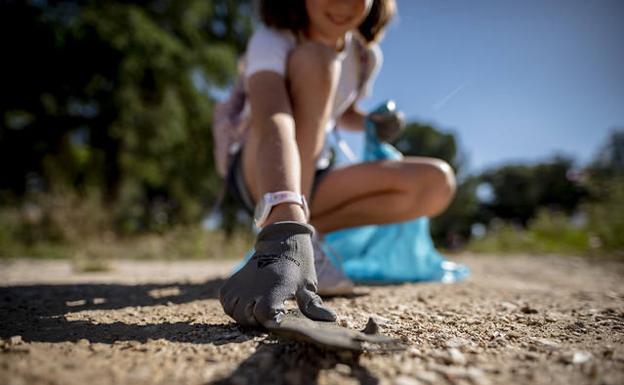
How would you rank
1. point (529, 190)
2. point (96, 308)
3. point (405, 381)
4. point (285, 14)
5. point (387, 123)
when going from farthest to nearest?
1. point (529, 190)
2. point (387, 123)
3. point (285, 14)
4. point (96, 308)
5. point (405, 381)

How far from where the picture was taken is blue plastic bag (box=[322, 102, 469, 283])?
1.95 m

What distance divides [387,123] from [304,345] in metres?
1.26

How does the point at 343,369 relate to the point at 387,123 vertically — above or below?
below

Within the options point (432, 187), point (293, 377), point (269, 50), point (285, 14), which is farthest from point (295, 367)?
point (285, 14)

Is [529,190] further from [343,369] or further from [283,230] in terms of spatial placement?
[343,369]

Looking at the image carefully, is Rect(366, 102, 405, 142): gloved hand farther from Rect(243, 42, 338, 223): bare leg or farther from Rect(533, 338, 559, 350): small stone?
Rect(533, 338, 559, 350): small stone

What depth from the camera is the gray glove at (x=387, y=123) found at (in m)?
1.82

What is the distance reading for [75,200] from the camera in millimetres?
5359

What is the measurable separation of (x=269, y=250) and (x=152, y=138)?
295 inches

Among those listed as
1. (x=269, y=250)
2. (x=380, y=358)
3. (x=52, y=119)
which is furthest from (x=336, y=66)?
(x=52, y=119)

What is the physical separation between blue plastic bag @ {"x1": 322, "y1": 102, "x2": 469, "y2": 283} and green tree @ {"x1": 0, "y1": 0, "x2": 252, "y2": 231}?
16.6 feet

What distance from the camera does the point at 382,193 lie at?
69.7 inches

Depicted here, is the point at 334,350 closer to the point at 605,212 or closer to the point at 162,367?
the point at 162,367

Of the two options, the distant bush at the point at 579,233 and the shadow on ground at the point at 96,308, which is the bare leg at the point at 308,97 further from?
the distant bush at the point at 579,233
